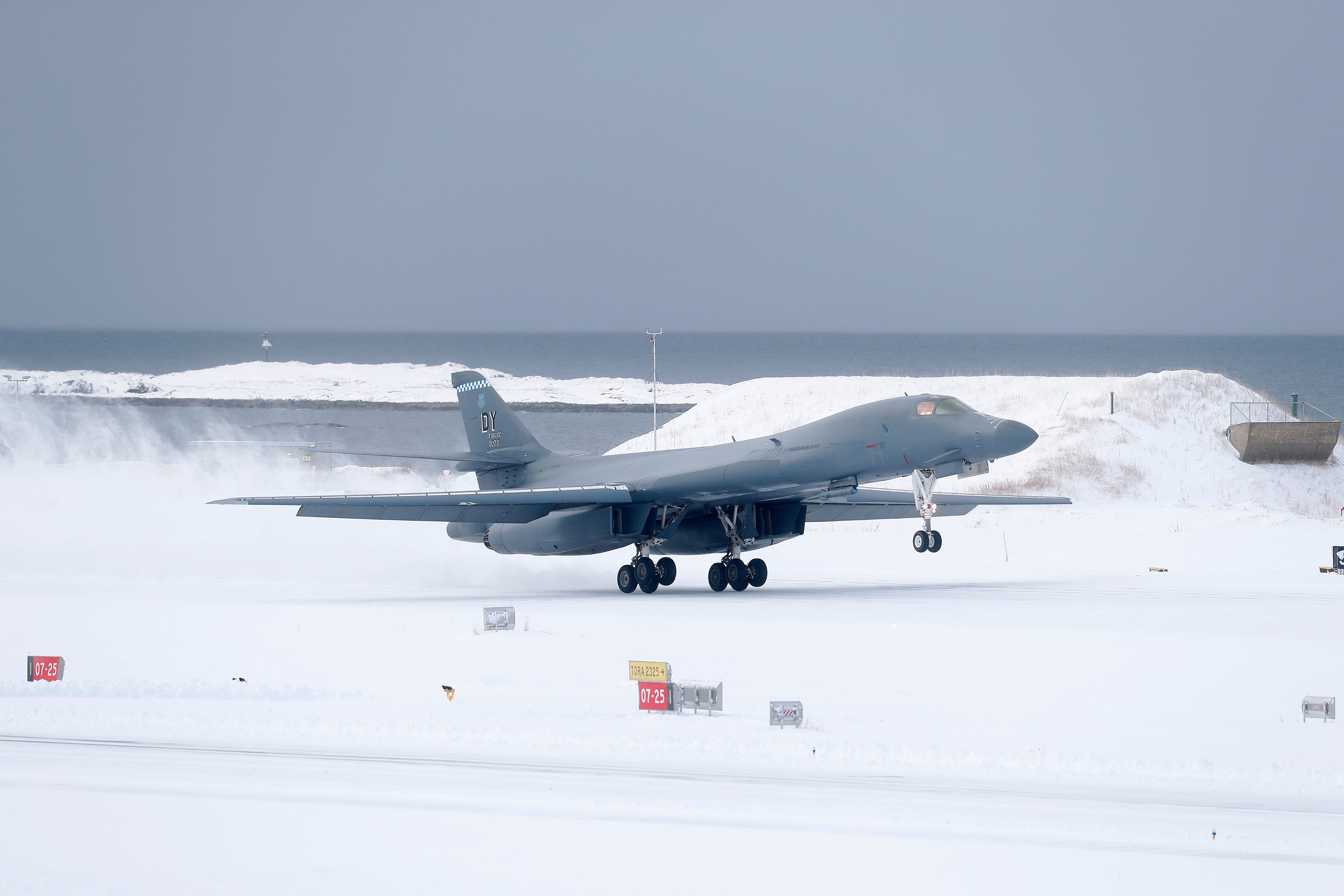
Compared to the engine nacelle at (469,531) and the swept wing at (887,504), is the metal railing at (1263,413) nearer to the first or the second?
the swept wing at (887,504)

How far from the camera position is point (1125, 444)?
124 ft

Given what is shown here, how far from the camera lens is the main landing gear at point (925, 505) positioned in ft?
57.3

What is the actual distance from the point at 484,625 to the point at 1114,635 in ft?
25.4

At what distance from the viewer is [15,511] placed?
93.1ft

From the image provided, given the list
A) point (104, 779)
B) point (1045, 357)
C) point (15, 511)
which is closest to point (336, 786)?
point (104, 779)

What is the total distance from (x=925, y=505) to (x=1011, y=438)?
63.2 inches

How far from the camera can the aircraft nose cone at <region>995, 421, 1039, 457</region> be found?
1817cm

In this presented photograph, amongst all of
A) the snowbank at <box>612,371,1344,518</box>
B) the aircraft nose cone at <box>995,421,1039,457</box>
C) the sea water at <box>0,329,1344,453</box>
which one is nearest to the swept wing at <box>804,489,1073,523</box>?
the aircraft nose cone at <box>995,421,1039,457</box>

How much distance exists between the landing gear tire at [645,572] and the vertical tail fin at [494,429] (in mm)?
3947

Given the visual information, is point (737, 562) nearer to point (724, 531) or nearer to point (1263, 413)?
point (724, 531)

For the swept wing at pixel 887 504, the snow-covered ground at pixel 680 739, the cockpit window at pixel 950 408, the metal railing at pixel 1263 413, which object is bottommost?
the snow-covered ground at pixel 680 739

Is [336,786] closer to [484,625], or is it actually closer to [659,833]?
[659,833]

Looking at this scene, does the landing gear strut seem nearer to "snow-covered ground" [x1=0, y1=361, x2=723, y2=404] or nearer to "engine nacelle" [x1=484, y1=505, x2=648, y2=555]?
"engine nacelle" [x1=484, y1=505, x2=648, y2=555]

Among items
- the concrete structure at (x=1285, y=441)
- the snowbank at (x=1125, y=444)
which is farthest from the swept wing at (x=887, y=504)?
the concrete structure at (x=1285, y=441)
